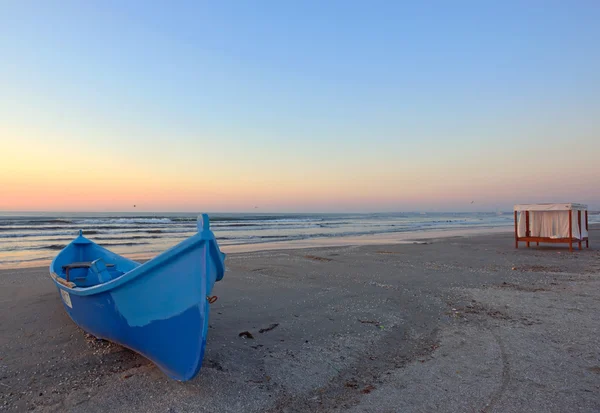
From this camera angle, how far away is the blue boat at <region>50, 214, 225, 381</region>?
128 inches

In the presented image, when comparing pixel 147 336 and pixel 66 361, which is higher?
pixel 147 336

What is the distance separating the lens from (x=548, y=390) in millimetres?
3377

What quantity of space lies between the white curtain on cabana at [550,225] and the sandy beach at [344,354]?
6.45 meters

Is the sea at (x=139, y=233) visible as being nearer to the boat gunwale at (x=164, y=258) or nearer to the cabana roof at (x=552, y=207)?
the boat gunwale at (x=164, y=258)

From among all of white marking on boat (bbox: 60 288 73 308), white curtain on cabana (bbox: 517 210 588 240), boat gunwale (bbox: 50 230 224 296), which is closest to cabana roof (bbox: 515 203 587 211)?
white curtain on cabana (bbox: 517 210 588 240)

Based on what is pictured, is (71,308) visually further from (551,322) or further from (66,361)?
(551,322)

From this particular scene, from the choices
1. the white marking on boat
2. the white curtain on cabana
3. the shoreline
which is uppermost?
the white curtain on cabana

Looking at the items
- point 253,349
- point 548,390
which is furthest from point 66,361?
point 548,390

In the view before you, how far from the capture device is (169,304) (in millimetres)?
3410

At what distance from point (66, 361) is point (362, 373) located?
10.3 ft

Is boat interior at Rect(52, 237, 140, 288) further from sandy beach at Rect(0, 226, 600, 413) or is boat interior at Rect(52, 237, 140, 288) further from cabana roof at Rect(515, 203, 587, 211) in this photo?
cabana roof at Rect(515, 203, 587, 211)

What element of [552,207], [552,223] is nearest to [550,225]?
[552,223]

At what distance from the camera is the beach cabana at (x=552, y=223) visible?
43.4 feet

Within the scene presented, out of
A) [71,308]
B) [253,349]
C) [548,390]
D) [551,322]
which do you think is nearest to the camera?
[548,390]
